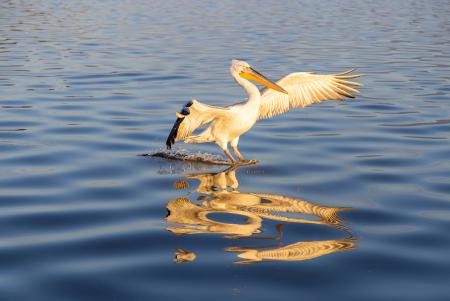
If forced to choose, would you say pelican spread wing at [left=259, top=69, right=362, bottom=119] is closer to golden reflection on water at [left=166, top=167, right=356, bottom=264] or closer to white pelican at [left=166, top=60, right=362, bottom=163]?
white pelican at [left=166, top=60, right=362, bottom=163]

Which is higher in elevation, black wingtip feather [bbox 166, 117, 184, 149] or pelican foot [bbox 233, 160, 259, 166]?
black wingtip feather [bbox 166, 117, 184, 149]

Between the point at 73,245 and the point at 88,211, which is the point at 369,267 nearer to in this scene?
the point at 73,245

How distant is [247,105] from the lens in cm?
1003

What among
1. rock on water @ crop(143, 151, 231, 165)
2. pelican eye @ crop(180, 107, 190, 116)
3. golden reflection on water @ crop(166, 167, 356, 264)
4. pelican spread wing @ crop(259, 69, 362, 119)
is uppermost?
pelican spread wing @ crop(259, 69, 362, 119)

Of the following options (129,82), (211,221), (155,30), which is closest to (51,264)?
(211,221)

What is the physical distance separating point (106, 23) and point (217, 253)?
28.4 m

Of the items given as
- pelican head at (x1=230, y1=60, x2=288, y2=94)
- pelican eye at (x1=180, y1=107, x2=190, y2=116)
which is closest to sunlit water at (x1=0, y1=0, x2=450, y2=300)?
pelican eye at (x1=180, y1=107, x2=190, y2=116)

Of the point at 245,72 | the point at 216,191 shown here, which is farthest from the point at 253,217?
the point at 245,72

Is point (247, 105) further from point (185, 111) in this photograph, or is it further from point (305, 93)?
point (305, 93)

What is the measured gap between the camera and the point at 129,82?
17.0 m

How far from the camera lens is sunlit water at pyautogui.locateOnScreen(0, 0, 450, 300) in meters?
5.59

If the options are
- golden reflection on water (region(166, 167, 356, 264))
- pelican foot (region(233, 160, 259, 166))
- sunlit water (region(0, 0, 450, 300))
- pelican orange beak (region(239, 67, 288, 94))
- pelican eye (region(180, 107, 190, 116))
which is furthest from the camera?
pelican orange beak (region(239, 67, 288, 94))

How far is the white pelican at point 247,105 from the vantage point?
966 centimetres

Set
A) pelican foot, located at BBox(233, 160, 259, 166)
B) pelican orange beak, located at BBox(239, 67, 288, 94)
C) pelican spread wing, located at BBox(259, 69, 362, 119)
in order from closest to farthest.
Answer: pelican foot, located at BBox(233, 160, 259, 166) < pelican orange beak, located at BBox(239, 67, 288, 94) < pelican spread wing, located at BBox(259, 69, 362, 119)
